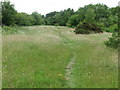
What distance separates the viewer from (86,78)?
287 inches

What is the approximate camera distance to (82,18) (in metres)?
62.8

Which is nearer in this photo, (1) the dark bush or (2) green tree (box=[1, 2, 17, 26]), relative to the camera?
(1) the dark bush

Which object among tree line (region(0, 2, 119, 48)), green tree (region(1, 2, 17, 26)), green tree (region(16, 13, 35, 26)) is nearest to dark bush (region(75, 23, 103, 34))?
tree line (region(0, 2, 119, 48))

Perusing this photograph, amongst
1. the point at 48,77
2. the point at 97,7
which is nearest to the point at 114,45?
the point at 48,77

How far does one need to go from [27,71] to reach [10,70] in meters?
0.77

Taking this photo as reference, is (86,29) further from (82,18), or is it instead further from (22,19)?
(22,19)

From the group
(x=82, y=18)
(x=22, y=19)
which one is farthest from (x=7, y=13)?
(x=82, y=18)

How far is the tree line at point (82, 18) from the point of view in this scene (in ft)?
123

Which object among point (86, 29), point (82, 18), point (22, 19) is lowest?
point (86, 29)

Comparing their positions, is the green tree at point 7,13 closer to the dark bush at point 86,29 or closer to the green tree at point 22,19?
the green tree at point 22,19

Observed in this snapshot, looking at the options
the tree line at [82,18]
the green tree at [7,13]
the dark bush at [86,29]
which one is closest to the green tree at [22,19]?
the tree line at [82,18]

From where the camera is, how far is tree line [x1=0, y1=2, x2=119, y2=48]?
37.3 m

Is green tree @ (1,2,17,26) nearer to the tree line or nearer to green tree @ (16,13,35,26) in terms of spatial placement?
the tree line

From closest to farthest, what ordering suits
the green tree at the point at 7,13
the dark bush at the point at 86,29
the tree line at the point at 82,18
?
the dark bush at the point at 86,29, the tree line at the point at 82,18, the green tree at the point at 7,13
